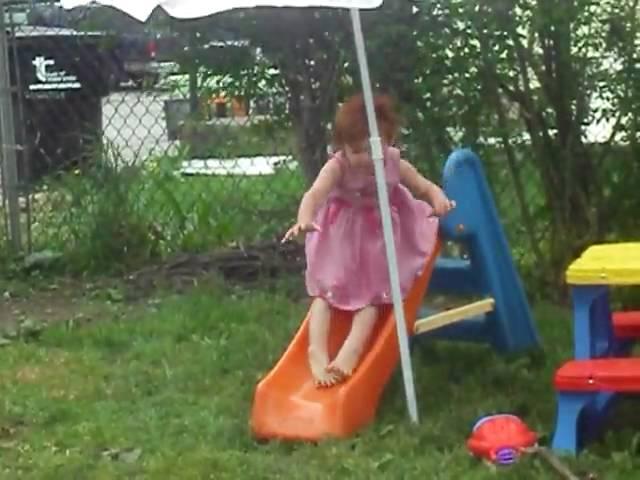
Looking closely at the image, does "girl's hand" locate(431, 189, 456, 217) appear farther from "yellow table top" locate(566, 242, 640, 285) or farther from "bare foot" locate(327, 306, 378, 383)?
"yellow table top" locate(566, 242, 640, 285)

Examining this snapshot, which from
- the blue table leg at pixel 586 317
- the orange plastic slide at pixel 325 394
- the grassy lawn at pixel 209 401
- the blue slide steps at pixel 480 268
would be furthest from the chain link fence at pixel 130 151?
the blue table leg at pixel 586 317

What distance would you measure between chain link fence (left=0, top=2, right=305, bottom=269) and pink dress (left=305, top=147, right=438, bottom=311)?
82.0 inches

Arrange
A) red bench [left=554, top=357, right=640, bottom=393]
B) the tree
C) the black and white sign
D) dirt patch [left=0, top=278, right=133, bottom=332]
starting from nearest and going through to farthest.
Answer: red bench [left=554, top=357, right=640, bottom=393]
the tree
dirt patch [left=0, top=278, right=133, bottom=332]
the black and white sign

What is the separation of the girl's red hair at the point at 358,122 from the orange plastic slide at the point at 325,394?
48 cm

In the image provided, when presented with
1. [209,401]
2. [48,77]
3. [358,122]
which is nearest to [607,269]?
[358,122]

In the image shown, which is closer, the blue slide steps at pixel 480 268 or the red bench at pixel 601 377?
the red bench at pixel 601 377

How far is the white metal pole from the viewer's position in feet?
15.5

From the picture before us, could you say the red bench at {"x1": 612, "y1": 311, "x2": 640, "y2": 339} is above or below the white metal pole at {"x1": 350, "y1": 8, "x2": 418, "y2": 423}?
below

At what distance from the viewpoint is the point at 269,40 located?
708cm

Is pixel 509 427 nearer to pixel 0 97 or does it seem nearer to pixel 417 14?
pixel 417 14

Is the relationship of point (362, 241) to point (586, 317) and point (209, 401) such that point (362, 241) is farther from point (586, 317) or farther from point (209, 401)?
point (586, 317)

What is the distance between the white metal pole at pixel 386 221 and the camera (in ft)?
15.5

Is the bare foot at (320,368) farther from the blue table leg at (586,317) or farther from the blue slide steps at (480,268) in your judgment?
the blue table leg at (586,317)

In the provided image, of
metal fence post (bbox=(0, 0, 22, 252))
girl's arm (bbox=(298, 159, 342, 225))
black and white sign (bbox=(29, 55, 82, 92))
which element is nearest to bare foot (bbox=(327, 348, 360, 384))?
girl's arm (bbox=(298, 159, 342, 225))
